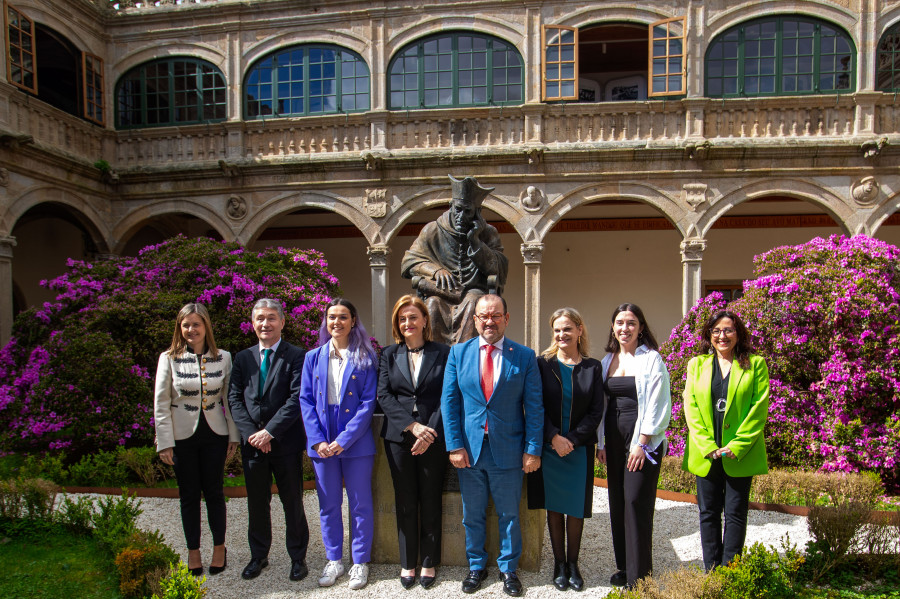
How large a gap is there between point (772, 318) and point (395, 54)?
9461 mm

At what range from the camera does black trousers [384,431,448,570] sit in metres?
3.78

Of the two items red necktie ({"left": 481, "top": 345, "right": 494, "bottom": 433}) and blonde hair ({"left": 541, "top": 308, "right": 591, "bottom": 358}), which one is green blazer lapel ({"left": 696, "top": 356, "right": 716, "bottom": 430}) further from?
red necktie ({"left": 481, "top": 345, "right": 494, "bottom": 433})

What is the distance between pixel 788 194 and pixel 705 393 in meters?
9.89

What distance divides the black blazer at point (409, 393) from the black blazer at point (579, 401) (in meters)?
0.67

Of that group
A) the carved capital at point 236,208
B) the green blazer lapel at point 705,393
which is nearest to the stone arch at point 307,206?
the carved capital at point 236,208

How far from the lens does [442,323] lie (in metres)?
4.99

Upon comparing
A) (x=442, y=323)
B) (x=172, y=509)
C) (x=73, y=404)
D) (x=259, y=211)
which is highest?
(x=259, y=211)

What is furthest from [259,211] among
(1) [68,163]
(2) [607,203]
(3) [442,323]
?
(3) [442,323]

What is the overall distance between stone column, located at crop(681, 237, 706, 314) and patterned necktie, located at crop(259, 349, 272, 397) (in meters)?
9.90

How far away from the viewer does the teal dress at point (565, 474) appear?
3.71 metres

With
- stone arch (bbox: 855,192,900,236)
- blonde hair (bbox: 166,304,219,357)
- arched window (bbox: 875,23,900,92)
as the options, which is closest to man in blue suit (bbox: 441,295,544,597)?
blonde hair (bbox: 166,304,219,357)

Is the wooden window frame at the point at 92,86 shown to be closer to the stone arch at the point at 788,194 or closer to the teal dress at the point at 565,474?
the stone arch at the point at 788,194

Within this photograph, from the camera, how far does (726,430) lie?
3.71 m

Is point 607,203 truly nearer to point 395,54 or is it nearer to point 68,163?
point 395,54
